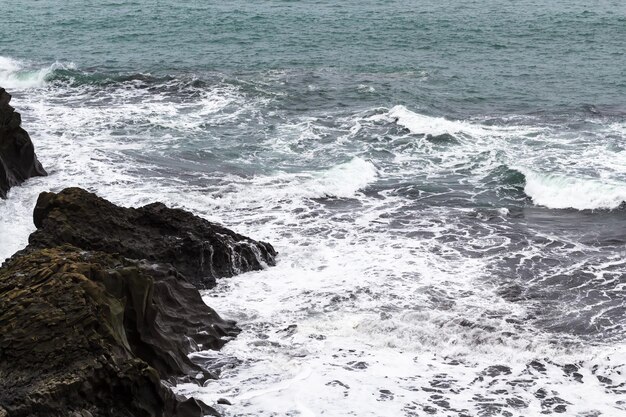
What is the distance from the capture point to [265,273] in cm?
1842

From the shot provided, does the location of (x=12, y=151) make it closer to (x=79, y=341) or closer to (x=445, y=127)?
(x=79, y=341)

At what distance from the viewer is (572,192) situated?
23.7 metres

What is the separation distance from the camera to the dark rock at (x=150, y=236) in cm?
1641

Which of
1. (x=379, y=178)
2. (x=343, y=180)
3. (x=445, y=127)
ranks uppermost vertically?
(x=445, y=127)

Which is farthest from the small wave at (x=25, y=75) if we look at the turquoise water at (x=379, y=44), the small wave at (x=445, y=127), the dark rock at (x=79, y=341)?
the dark rock at (x=79, y=341)

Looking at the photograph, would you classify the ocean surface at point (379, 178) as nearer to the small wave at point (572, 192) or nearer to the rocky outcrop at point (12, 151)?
the small wave at point (572, 192)

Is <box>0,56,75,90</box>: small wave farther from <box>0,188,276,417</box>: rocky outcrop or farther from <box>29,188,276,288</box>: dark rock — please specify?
<box>0,188,276,417</box>: rocky outcrop

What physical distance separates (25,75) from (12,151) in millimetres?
15258

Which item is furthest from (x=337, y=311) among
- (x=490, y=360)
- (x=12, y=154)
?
(x=12, y=154)

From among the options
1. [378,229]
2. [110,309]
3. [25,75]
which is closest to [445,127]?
[378,229]

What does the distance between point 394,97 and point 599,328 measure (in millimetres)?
18369

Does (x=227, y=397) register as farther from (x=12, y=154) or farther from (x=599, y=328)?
(x=12, y=154)

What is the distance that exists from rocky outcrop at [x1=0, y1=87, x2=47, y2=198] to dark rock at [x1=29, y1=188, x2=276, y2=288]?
557 centimetres

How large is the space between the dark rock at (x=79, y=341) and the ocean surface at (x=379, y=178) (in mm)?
1528
